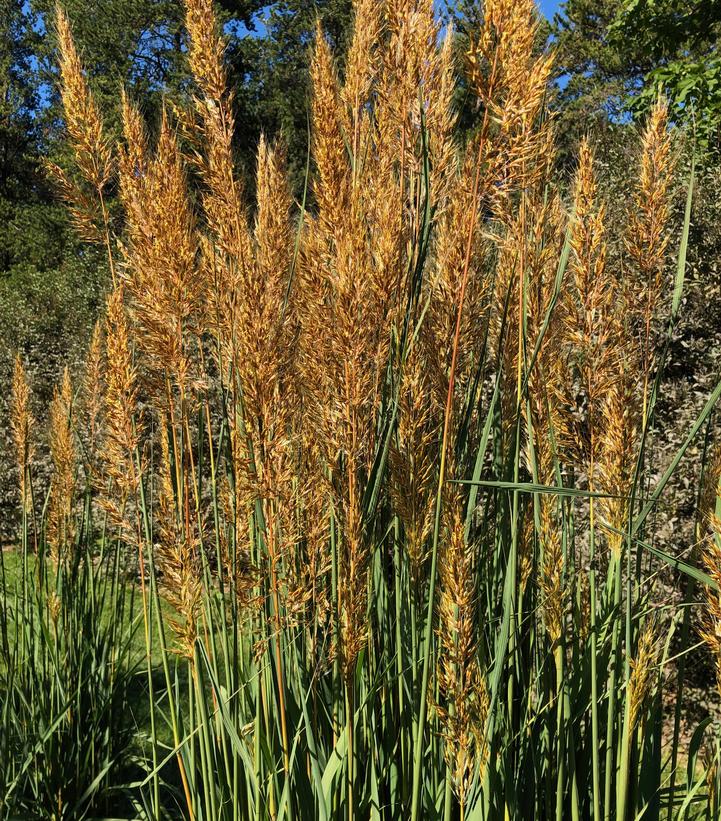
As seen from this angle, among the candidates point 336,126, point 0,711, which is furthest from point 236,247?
point 0,711

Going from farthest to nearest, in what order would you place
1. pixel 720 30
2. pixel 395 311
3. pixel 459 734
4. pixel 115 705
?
pixel 720 30 → pixel 115 705 → pixel 395 311 → pixel 459 734

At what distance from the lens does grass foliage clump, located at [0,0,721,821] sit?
52.0 inches

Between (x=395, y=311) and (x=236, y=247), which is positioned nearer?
(x=395, y=311)

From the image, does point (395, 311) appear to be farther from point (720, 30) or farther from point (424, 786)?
point (720, 30)

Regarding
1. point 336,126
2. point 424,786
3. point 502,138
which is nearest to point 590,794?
point 424,786

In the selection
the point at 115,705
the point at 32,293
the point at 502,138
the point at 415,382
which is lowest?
the point at 115,705

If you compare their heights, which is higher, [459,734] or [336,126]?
[336,126]

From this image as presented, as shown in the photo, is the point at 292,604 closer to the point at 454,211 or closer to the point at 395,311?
the point at 395,311

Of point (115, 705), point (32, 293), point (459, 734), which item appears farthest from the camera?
Result: point (32, 293)

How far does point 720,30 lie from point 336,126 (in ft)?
48.8

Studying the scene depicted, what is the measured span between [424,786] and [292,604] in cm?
52

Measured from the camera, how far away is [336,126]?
1.44m

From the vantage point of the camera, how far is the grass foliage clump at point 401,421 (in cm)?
132

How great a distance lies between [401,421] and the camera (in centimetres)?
140
